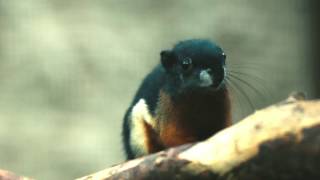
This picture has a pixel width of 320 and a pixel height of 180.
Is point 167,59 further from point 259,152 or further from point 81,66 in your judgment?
point 81,66

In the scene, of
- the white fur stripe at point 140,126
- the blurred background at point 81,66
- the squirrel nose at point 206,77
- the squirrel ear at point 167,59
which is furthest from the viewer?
the blurred background at point 81,66

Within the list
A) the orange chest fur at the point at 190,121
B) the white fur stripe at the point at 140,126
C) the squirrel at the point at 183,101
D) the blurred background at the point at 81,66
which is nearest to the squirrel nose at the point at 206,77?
the squirrel at the point at 183,101

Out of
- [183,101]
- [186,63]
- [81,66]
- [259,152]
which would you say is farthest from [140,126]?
[81,66]

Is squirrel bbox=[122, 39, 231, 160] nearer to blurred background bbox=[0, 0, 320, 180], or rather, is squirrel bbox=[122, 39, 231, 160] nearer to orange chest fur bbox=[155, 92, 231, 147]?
orange chest fur bbox=[155, 92, 231, 147]

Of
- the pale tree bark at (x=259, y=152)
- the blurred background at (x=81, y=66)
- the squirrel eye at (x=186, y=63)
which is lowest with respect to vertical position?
the blurred background at (x=81, y=66)

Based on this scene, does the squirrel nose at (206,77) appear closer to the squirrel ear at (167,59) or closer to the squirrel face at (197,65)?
the squirrel face at (197,65)

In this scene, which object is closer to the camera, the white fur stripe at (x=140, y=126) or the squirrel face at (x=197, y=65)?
the squirrel face at (x=197, y=65)
